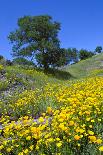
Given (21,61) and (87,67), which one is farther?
(87,67)

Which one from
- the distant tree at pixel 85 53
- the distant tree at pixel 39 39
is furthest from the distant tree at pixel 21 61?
the distant tree at pixel 85 53

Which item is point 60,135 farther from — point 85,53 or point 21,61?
point 85,53

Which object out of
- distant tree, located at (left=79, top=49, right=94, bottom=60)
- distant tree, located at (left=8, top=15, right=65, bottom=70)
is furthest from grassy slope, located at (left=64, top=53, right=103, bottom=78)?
distant tree, located at (left=79, top=49, right=94, bottom=60)

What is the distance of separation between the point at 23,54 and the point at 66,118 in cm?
3625

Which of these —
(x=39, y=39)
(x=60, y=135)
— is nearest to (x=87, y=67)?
(x=39, y=39)

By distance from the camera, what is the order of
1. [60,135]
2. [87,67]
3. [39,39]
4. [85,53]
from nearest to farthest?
1. [60,135]
2. [39,39]
3. [87,67]
4. [85,53]

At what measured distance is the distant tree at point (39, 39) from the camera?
143ft

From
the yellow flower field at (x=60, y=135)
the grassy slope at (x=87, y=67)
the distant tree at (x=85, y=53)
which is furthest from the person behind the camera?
the distant tree at (x=85, y=53)

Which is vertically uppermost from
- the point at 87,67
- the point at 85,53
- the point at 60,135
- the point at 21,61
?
the point at 85,53

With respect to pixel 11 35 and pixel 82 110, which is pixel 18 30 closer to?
pixel 11 35

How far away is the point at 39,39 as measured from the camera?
44.1 m

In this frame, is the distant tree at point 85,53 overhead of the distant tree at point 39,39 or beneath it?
overhead

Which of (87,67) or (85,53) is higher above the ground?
(85,53)

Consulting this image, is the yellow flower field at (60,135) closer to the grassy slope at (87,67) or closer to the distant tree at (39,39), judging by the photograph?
the distant tree at (39,39)
